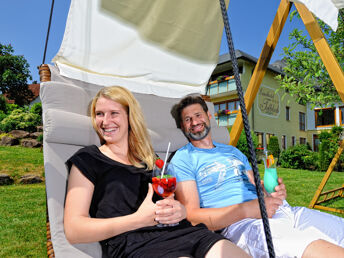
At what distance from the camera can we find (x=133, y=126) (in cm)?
194

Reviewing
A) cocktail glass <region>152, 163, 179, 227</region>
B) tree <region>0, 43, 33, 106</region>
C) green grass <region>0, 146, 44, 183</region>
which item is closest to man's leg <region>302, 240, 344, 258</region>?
cocktail glass <region>152, 163, 179, 227</region>

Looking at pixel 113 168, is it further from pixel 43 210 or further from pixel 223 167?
pixel 43 210

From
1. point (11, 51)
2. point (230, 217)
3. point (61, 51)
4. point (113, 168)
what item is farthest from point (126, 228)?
point (11, 51)

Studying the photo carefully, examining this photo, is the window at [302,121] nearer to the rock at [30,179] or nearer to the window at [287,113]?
the window at [287,113]

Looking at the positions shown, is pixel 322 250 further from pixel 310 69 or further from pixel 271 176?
pixel 310 69

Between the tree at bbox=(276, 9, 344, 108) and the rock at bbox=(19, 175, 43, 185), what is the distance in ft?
21.8

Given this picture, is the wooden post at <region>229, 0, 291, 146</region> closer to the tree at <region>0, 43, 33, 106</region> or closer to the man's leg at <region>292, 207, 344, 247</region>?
the man's leg at <region>292, 207, 344, 247</region>

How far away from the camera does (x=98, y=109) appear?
184 centimetres

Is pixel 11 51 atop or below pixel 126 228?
atop

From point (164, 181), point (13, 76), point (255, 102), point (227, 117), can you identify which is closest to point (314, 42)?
point (164, 181)

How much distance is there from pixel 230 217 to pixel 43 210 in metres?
4.03

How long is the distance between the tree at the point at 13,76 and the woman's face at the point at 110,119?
107 feet

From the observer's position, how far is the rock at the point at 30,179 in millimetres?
7031

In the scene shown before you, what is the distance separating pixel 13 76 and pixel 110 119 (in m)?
33.1
